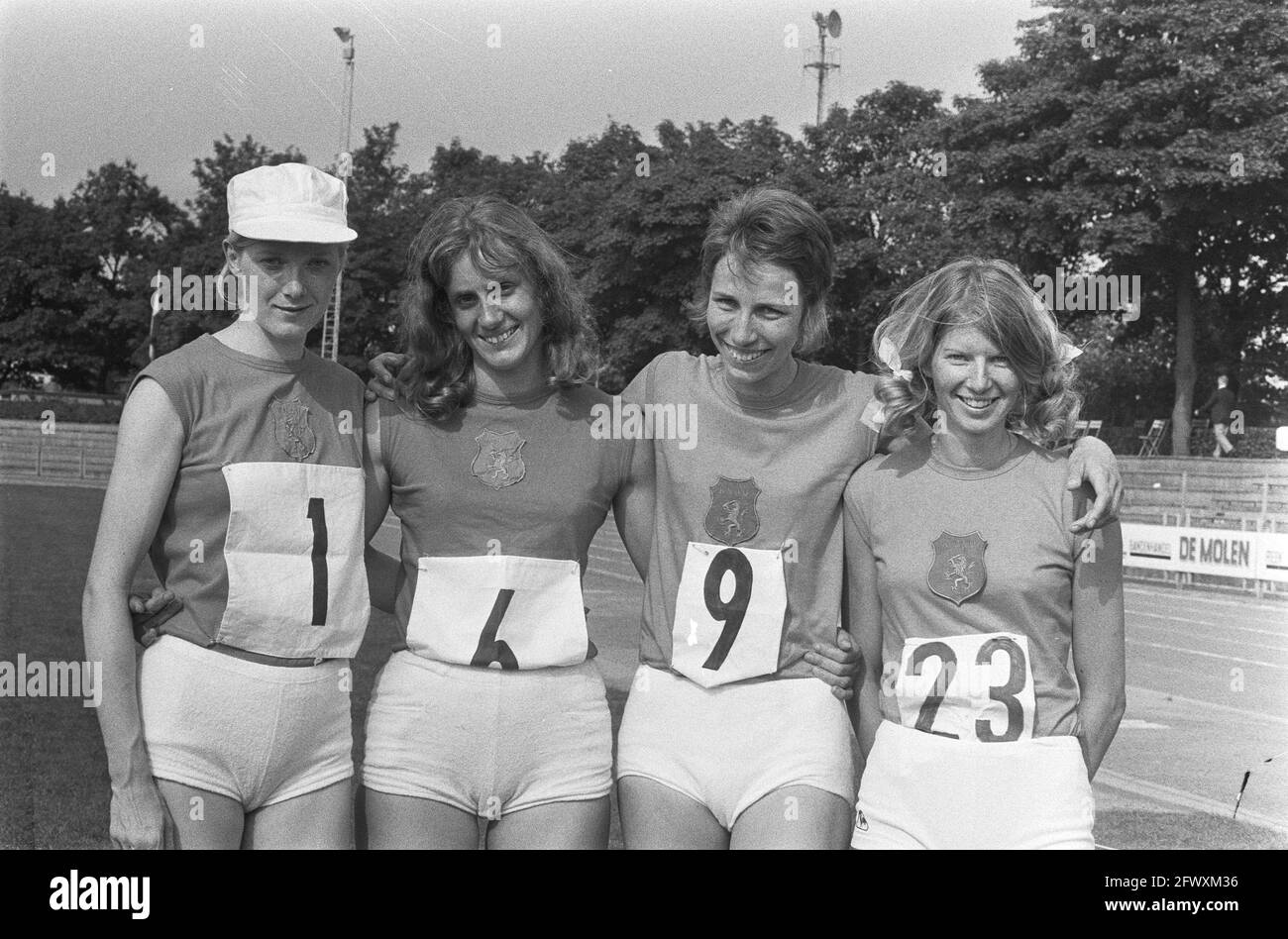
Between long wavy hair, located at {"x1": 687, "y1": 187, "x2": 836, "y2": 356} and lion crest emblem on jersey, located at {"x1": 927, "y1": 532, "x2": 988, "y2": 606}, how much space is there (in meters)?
0.64

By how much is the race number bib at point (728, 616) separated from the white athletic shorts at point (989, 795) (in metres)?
0.42

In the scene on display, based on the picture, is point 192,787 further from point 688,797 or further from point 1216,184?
point 1216,184

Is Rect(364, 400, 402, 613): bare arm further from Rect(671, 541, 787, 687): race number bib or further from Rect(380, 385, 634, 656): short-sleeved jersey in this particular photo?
Rect(671, 541, 787, 687): race number bib

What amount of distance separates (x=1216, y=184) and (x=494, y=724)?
33.4 m

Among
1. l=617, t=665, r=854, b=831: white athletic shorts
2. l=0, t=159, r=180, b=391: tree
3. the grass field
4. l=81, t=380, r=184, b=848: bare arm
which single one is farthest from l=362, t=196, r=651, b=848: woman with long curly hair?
l=0, t=159, r=180, b=391: tree

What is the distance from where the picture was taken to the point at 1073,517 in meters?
3.20

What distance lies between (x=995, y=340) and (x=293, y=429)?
5.40ft

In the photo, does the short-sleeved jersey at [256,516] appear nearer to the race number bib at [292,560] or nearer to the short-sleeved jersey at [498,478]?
the race number bib at [292,560]

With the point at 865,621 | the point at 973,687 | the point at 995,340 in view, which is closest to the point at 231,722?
the point at 865,621

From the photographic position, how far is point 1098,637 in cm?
318

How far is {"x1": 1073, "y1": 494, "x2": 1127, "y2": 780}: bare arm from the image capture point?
3156mm

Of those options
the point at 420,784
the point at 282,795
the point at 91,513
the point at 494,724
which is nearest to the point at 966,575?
the point at 494,724

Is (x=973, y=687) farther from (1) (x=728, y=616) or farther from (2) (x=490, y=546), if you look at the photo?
(2) (x=490, y=546)

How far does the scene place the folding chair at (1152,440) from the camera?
112ft
